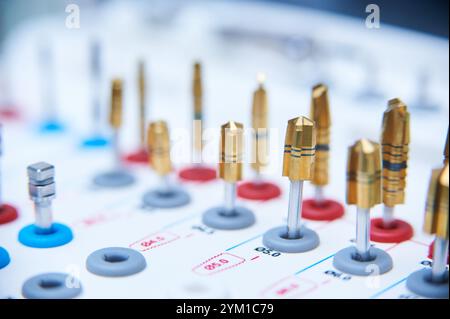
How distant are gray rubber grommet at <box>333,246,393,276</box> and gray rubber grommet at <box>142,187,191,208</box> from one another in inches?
8.7

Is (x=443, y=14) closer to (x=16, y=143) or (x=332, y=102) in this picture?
(x=332, y=102)

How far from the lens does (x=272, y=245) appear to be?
726 millimetres

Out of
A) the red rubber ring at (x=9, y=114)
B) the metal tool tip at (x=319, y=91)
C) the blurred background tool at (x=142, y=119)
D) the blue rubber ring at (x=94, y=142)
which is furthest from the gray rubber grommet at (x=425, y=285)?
the red rubber ring at (x=9, y=114)

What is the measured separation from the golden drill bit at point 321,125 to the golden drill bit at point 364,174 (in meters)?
0.14

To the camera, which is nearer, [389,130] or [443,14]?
[389,130]

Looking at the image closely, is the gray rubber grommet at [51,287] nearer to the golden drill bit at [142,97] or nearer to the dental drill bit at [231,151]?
the dental drill bit at [231,151]

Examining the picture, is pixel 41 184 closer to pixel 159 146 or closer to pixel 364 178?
pixel 159 146

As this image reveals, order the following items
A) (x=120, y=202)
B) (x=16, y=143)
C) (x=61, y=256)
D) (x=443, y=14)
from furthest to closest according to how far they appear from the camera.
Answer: (x=16, y=143), (x=443, y=14), (x=120, y=202), (x=61, y=256)

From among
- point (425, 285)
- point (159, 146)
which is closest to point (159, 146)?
point (159, 146)

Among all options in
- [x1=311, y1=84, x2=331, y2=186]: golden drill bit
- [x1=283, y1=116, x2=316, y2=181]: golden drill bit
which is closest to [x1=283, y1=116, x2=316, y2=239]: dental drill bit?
[x1=283, y1=116, x2=316, y2=181]: golden drill bit

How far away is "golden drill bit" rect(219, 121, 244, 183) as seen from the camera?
72 cm

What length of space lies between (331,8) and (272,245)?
600 mm

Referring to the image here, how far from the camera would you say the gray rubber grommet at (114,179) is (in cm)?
92
